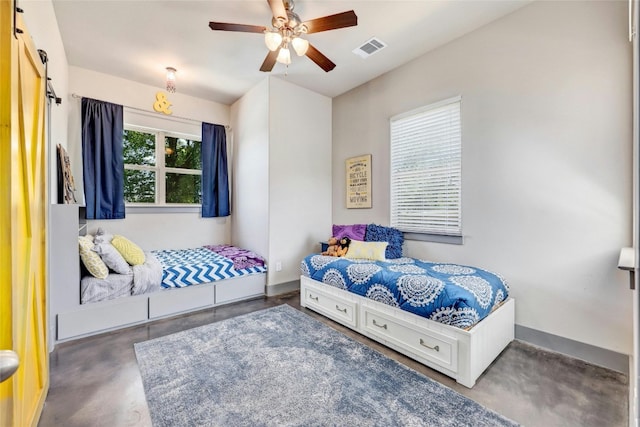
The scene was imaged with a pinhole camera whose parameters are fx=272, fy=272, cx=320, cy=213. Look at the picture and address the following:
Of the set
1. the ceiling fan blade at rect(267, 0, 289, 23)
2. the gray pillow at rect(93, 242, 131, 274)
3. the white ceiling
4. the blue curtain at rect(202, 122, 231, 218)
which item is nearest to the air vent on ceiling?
the white ceiling

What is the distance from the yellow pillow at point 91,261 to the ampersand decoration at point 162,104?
2143mm

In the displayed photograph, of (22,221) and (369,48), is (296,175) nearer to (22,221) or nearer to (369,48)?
(369,48)

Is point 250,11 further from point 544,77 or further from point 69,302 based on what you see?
point 69,302

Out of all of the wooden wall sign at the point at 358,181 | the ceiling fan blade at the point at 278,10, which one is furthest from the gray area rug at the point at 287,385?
the ceiling fan blade at the point at 278,10

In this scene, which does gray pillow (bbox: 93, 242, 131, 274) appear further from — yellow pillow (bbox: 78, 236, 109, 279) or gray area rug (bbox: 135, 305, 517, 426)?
gray area rug (bbox: 135, 305, 517, 426)

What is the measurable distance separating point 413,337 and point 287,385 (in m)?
0.96

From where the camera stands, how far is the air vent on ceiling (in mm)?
2759

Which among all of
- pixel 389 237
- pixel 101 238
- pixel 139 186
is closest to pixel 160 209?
pixel 139 186

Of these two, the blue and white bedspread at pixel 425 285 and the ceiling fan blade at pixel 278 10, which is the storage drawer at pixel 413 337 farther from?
the ceiling fan blade at pixel 278 10

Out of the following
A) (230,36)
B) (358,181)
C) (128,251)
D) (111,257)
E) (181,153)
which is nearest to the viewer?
(111,257)

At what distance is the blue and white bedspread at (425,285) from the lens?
1811 millimetres

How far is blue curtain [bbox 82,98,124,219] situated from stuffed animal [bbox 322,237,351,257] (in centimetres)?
274

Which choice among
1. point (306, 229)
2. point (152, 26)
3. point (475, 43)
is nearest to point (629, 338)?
point (475, 43)

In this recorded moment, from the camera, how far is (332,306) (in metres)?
2.73
